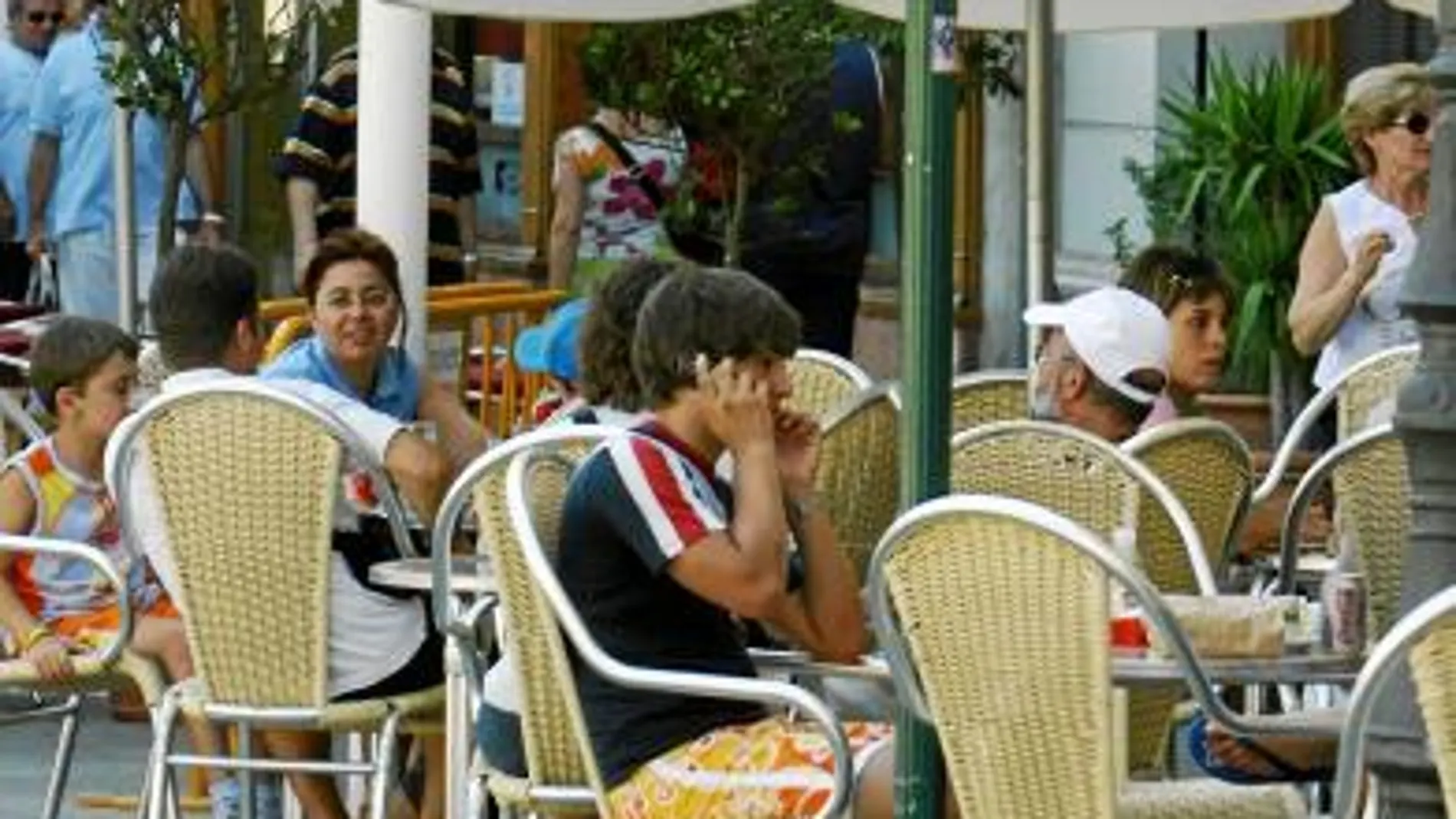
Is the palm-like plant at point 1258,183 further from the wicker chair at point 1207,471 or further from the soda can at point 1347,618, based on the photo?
the soda can at point 1347,618

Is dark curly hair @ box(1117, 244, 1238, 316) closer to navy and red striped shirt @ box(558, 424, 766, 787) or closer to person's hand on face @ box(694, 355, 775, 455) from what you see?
person's hand on face @ box(694, 355, 775, 455)

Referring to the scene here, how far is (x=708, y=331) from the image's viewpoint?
8.23 meters

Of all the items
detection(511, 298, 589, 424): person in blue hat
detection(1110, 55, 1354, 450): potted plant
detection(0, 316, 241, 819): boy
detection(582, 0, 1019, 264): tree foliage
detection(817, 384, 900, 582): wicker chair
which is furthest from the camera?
detection(1110, 55, 1354, 450): potted plant

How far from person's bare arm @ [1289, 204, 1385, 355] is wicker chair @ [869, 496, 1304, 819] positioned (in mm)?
4771

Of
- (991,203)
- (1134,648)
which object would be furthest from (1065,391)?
(991,203)

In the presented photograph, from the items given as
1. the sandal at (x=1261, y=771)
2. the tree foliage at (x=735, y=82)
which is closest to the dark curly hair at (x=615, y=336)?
the sandal at (x=1261, y=771)

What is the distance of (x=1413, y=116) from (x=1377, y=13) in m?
5.39

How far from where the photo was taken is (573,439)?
8562 mm

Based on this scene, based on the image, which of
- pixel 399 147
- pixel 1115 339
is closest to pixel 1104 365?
pixel 1115 339

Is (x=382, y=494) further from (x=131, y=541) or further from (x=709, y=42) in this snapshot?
(x=709, y=42)

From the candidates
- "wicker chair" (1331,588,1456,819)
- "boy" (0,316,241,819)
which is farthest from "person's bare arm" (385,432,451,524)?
"wicker chair" (1331,588,1456,819)

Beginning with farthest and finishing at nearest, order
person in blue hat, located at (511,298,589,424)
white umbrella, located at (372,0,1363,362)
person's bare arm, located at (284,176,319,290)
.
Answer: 1. person's bare arm, located at (284,176,319,290)
2. white umbrella, located at (372,0,1363,362)
3. person in blue hat, located at (511,298,589,424)

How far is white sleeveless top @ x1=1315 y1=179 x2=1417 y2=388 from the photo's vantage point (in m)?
12.2

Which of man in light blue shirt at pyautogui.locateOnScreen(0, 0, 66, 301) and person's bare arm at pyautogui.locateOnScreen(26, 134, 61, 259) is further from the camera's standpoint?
man in light blue shirt at pyautogui.locateOnScreen(0, 0, 66, 301)
